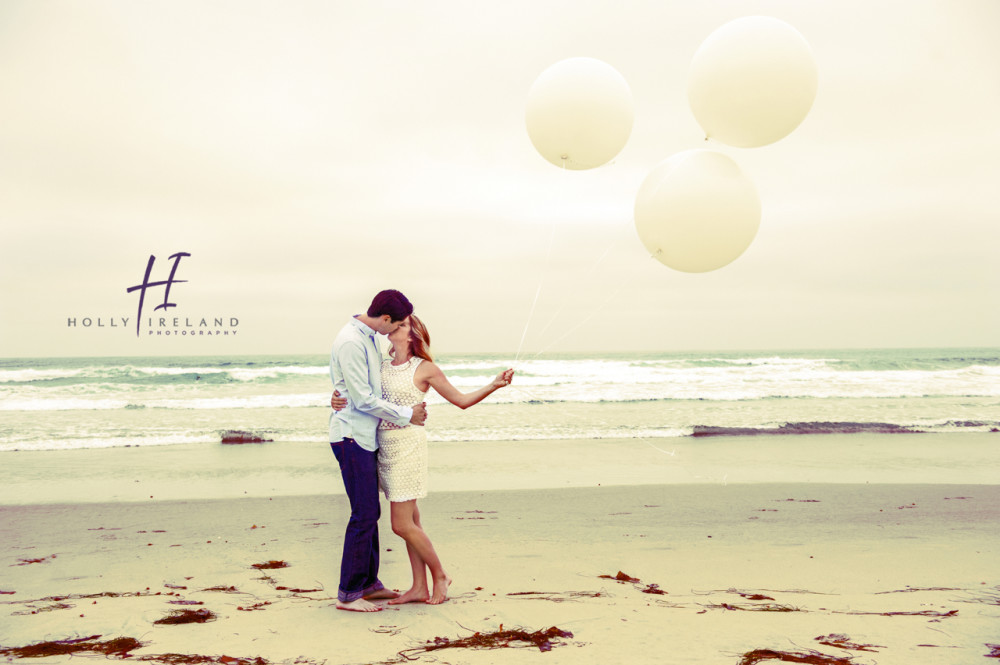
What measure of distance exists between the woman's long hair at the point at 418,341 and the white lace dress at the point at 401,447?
3.6 inches

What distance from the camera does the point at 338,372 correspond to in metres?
4.21

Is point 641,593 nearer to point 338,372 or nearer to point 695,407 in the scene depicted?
point 338,372

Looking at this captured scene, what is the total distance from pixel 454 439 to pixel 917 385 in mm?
20400

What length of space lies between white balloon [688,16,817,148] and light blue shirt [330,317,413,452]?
102 inches

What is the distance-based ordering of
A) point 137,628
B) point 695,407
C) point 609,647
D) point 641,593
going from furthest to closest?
point 695,407
point 641,593
point 137,628
point 609,647

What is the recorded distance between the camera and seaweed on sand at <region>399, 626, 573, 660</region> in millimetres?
3549

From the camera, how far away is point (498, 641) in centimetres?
364

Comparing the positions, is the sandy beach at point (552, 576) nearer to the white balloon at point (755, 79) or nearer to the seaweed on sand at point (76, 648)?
the seaweed on sand at point (76, 648)

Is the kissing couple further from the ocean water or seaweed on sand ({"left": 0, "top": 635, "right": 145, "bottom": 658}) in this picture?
the ocean water

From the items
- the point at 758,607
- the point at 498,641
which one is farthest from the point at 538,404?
the point at 498,641

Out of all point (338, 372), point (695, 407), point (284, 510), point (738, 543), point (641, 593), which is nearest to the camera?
point (338, 372)

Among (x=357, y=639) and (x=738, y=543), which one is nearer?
(x=357, y=639)

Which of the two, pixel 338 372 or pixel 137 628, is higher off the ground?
pixel 338 372

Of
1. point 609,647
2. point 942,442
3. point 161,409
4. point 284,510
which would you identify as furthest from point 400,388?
point 161,409
